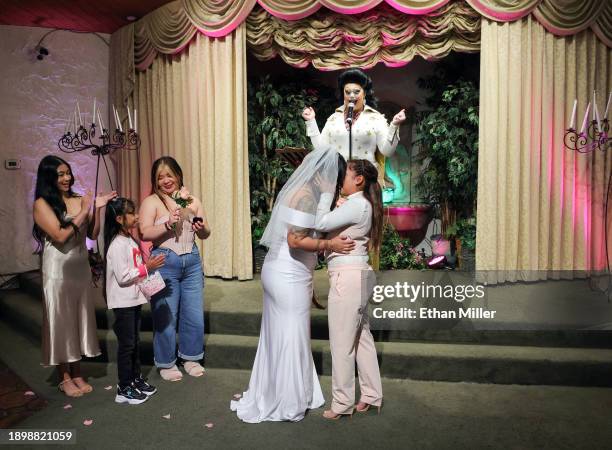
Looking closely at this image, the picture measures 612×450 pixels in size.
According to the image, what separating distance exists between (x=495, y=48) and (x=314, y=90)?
2337 millimetres

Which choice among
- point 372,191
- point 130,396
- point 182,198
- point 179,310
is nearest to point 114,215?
point 182,198

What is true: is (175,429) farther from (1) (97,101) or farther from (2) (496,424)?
(1) (97,101)

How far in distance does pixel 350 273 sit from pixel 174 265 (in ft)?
4.32

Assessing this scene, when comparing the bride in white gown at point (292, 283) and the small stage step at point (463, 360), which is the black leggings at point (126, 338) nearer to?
the small stage step at point (463, 360)

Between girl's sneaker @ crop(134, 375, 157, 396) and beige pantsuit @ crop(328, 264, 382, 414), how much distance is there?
3.94 feet

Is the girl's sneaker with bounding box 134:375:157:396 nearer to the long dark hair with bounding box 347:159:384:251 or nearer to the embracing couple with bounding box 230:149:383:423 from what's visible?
the embracing couple with bounding box 230:149:383:423

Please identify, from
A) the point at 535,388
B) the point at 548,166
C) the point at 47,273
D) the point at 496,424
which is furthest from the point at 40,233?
the point at 548,166

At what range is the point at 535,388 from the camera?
12.1ft

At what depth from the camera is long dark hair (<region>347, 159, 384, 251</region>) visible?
10.3ft

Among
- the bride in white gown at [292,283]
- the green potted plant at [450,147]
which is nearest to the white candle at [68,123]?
the green potted plant at [450,147]

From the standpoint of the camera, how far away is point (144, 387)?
3615mm

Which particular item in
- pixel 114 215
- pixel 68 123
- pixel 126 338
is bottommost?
pixel 126 338

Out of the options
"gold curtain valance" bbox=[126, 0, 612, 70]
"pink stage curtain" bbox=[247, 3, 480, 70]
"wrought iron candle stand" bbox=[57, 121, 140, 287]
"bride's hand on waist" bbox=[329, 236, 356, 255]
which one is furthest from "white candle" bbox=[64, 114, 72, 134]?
"bride's hand on waist" bbox=[329, 236, 356, 255]

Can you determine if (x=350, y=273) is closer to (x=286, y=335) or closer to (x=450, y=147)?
(x=286, y=335)
